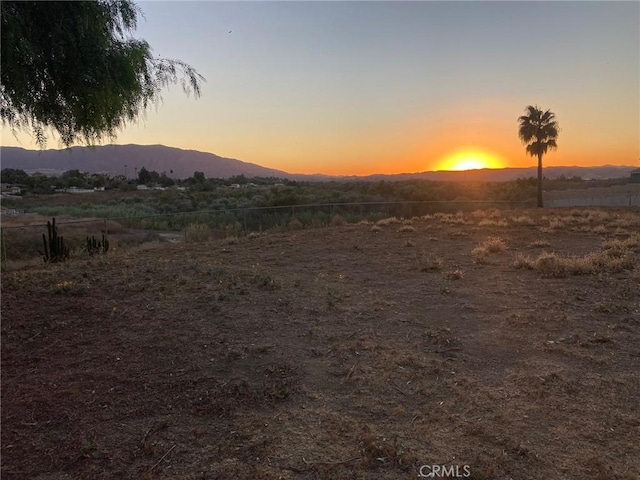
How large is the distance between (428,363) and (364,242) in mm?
10612

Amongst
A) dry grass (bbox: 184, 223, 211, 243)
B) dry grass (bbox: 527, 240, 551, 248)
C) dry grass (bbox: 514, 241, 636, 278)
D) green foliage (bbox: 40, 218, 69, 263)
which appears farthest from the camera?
dry grass (bbox: 184, 223, 211, 243)

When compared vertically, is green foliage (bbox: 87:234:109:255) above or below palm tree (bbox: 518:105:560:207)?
below

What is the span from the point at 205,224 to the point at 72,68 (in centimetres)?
1647

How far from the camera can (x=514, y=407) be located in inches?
164

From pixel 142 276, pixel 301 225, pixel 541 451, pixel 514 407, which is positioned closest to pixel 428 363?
pixel 514 407

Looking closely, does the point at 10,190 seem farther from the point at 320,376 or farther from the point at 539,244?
the point at 320,376

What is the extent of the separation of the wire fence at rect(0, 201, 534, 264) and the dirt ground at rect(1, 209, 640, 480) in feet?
34.6

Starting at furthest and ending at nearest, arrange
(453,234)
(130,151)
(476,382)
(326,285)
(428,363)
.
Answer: (130,151) → (453,234) → (326,285) → (428,363) → (476,382)

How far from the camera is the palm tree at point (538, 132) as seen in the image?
3969cm

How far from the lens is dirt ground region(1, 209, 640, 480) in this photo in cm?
338

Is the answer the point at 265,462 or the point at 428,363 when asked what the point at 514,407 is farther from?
the point at 265,462

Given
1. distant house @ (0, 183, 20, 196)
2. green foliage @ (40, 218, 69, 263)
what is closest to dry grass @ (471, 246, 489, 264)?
green foliage @ (40, 218, 69, 263)

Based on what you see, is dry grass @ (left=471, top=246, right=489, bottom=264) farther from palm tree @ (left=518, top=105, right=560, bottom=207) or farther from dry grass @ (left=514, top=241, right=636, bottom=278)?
palm tree @ (left=518, top=105, right=560, bottom=207)

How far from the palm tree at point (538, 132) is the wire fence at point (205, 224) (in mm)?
8961
